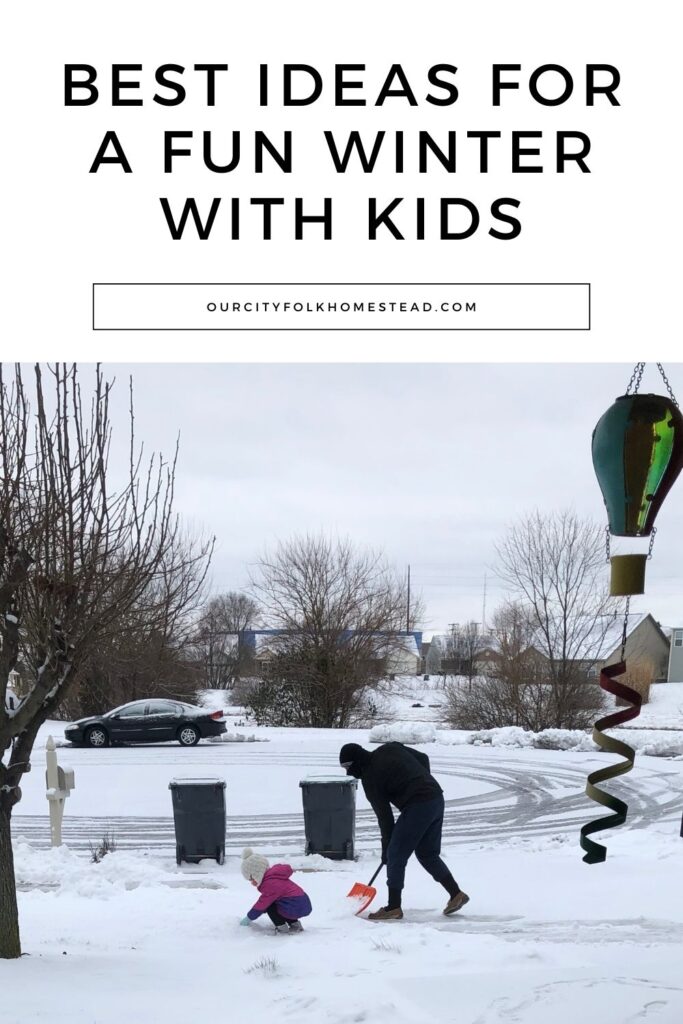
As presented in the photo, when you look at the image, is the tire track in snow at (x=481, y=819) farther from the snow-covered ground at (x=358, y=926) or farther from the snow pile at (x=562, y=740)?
the snow pile at (x=562, y=740)

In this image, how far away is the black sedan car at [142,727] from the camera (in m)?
25.9

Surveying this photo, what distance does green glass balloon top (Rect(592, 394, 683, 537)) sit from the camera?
3.72 metres

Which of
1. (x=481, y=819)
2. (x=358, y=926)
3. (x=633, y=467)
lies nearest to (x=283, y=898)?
(x=358, y=926)

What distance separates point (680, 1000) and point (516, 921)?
3.01 metres

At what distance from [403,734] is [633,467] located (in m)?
21.6

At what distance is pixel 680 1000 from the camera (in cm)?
511

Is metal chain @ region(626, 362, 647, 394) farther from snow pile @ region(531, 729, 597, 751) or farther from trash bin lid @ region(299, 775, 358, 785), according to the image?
snow pile @ region(531, 729, 597, 751)

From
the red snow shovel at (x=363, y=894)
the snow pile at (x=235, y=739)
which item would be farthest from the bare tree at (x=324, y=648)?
the red snow shovel at (x=363, y=894)

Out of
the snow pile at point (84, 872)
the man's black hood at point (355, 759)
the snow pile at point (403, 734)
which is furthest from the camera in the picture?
the snow pile at point (403, 734)

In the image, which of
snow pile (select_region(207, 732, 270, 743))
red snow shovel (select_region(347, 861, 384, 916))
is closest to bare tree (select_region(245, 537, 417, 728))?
snow pile (select_region(207, 732, 270, 743))

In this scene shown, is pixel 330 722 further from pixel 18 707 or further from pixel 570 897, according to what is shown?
pixel 18 707

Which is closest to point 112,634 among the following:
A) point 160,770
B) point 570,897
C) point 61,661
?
point 61,661

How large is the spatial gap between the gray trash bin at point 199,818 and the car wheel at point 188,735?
49.3 feet

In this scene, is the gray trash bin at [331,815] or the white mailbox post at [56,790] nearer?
the gray trash bin at [331,815]
